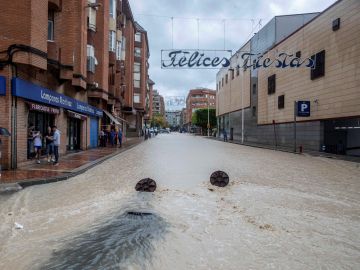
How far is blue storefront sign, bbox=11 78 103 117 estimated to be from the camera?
49.6ft

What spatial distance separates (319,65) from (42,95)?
21.1 meters

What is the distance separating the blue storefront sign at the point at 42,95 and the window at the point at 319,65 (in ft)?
→ 57.5

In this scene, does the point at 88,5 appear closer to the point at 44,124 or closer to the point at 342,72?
the point at 44,124

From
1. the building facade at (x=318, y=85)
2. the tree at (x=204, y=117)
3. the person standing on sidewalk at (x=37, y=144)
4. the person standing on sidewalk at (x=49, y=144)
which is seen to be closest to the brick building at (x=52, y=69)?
the person standing on sidewalk at (x=37, y=144)

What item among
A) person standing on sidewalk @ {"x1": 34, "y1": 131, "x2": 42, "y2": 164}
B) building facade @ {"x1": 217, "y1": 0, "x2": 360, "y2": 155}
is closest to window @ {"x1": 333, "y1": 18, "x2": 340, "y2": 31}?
building facade @ {"x1": 217, "y1": 0, "x2": 360, "y2": 155}

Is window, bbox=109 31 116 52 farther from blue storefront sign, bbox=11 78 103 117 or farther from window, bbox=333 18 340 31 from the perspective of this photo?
window, bbox=333 18 340 31

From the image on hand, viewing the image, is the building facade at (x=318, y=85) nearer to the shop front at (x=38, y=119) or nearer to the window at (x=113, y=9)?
the window at (x=113, y=9)

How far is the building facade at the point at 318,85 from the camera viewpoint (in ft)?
85.0

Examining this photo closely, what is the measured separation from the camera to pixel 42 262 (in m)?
5.09

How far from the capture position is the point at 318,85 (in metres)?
30.5

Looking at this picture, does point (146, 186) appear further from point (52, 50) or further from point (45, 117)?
point (52, 50)

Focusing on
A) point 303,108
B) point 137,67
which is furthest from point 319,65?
point 137,67

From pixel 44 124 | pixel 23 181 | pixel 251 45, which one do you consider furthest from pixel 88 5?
pixel 251 45

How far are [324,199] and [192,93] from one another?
14649cm
